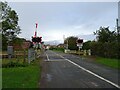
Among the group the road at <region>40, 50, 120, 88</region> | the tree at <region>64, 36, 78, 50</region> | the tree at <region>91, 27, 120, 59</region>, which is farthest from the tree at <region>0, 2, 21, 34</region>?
the road at <region>40, 50, 120, 88</region>

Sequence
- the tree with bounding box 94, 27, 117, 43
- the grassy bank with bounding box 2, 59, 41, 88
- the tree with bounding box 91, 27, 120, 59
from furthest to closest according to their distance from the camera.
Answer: the tree with bounding box 94, 27, 117, 43 < the tree with bounding box 91, 27, 120, 59 < the grassy bank with bounding box 2, 59, 41, 88

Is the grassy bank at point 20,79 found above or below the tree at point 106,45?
below

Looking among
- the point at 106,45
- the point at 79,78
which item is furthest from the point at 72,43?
the point at 79,78

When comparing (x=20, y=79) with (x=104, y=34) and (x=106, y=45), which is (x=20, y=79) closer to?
(x=106, y=45)

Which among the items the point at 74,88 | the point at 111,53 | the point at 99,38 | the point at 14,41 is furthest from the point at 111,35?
the point at 74,88

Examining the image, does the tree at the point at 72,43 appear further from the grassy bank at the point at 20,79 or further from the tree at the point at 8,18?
the grassy bank at the point at 20,79

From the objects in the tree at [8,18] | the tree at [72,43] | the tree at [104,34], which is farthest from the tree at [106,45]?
the tree at [72,43]

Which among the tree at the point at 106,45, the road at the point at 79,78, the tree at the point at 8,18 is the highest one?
the tree at the point at 8,18

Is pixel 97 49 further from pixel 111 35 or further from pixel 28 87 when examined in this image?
pixel 28 87

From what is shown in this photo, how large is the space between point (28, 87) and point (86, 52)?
5092cm

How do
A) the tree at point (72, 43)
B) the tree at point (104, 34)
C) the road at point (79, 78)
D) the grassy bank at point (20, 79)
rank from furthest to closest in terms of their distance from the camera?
1. the tree at point (72, 43)
2. the tree at point (104, 34)
3. the road at point (79, 78)
4. the grassy bank at point (20, 79)

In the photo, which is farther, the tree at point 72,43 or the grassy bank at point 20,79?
the tree at point 72,43

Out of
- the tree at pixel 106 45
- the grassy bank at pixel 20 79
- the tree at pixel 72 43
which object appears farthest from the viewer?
the tree at pixel 72 43

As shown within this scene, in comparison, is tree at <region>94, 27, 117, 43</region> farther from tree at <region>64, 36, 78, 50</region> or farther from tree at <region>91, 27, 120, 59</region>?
tree at <region>64, 36, 78, 50</region>
